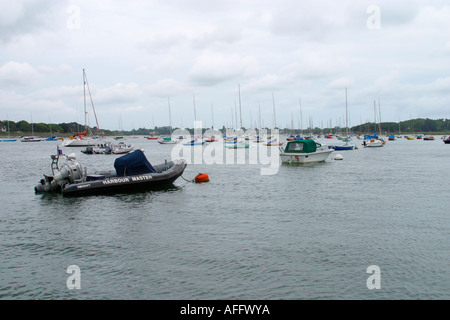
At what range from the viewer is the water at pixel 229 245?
11117 millimetres

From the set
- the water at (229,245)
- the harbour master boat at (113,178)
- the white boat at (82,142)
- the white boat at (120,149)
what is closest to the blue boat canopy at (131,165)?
the harbour master boat at (113,178)

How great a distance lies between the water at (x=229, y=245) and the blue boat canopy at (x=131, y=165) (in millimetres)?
1859

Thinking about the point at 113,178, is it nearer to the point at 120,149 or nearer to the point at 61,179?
the point at 61,179

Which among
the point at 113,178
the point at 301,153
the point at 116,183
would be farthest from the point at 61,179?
the point at 301,153

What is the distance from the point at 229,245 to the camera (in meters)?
14.9

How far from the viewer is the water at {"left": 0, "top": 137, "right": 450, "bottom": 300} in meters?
11.1

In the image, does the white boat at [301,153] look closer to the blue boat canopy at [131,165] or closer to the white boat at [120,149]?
the blue boat canopy at [131,165]

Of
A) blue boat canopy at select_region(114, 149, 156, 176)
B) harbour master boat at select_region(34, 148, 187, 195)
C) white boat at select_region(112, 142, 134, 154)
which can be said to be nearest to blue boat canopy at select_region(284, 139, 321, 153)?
harbour master boat at select_region(34, 148, 187, 195)

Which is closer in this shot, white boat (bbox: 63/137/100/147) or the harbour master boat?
the harbour master boat

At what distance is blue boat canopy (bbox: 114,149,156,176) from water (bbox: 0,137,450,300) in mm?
1859

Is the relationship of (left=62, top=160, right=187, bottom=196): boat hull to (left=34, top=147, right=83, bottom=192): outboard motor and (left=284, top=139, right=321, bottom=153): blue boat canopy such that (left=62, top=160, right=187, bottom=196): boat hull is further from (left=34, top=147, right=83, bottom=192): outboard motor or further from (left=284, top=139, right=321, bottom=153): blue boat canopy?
(left=284, top=139, right=321, bottom=153): blue boat canopy

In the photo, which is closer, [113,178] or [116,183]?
[116,183]

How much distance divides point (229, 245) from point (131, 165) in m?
15.5
